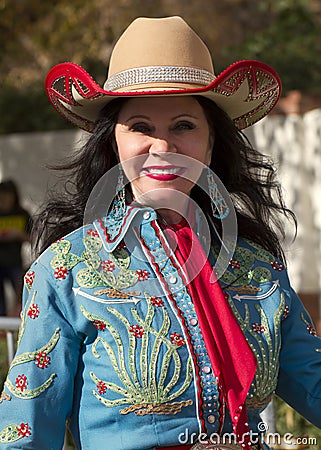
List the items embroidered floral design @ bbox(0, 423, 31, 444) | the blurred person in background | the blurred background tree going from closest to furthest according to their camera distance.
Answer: embroidered floral design @ bbox(0, 423, 31, 444), the blurred person in background, the blurred background tree

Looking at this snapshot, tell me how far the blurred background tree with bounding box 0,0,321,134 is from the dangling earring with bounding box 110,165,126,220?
7.71 metres

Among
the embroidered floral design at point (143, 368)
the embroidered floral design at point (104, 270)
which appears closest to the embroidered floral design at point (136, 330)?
the embroidered floral design at point (143, 368)

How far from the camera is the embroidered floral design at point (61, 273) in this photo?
2.35m

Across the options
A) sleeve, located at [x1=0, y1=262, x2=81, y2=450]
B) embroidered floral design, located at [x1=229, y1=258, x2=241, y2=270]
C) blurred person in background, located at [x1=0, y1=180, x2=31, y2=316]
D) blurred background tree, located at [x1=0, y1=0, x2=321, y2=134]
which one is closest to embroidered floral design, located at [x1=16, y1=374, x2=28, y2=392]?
sleeve, located at [x1=0, y1=262, x2=81, y2=450]

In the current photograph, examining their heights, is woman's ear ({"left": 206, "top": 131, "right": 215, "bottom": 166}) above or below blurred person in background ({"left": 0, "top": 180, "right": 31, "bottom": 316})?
below

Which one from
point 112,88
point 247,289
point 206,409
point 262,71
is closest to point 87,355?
point 206,409

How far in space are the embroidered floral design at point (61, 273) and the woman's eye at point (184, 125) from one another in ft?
1.50

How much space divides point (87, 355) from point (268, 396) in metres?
0.46

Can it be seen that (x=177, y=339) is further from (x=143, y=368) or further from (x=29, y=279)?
(x=29, y=279)

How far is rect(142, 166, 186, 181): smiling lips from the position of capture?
243 centimetres

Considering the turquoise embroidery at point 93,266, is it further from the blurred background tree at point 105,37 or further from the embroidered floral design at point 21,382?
the blurred background tree at point 105,37

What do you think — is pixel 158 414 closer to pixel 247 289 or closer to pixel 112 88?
pixel 247 289

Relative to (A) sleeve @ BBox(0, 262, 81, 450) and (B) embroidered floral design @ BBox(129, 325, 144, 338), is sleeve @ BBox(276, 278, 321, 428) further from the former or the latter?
(A) sleeve @ BBox(0, 262, 81, 450)

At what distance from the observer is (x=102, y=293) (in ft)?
7.70
